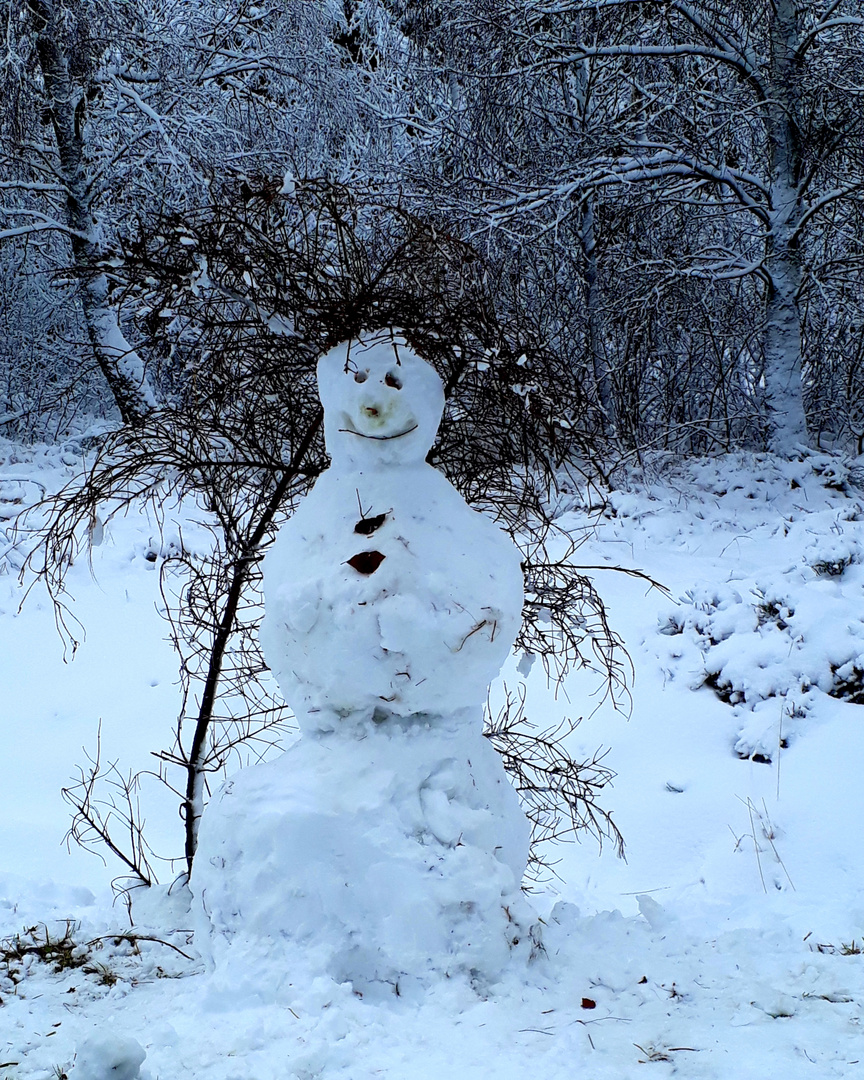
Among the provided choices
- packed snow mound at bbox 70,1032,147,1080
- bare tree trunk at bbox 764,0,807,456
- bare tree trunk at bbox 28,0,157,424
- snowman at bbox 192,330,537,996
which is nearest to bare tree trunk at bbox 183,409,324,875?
snowman at bbox 192,330,537,996

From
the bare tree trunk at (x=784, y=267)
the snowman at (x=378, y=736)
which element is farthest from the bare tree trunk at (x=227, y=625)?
the bare tree trunk at (x=784, y=267)

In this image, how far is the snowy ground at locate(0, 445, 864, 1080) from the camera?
89.0 inches

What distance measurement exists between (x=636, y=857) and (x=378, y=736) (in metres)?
2.45

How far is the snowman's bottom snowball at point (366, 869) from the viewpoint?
98.3 inches

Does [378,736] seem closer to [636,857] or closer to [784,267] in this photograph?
[636,857]

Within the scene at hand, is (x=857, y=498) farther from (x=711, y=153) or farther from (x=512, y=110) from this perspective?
(x=512, y=110)

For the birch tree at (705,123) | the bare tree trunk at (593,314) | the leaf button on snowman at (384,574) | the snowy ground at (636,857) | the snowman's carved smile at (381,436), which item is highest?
the birch tree at (705,123)

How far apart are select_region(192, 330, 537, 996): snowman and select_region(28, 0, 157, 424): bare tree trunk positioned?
7299mm

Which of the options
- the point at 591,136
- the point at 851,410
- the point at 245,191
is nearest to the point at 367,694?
the point at 245,191

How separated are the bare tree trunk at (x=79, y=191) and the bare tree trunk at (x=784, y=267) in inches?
249

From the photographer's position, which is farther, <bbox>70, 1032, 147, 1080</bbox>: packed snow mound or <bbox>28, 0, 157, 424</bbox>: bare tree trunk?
<bbox>28, 0, 157, 424</bbox>: bare tree trunk

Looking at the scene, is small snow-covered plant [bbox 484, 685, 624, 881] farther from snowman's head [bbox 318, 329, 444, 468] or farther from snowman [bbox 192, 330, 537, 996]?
snowman's head [bbox 318, 329, 444, 468]

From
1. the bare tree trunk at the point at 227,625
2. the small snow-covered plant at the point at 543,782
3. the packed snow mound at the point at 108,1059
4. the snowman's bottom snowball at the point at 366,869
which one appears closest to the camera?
the packed snow mound at the point at 108,1059

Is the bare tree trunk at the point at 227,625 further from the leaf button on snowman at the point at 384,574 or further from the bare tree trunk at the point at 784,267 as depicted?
the bare tree trunk at the point at 784,267
